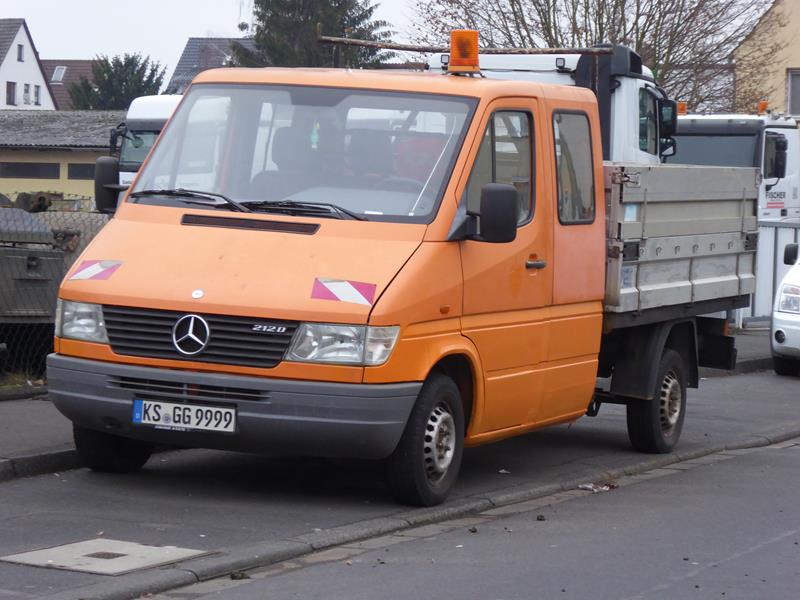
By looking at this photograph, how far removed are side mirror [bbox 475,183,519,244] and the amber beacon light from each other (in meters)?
1.36

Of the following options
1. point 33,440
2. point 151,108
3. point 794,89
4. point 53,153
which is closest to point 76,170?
point 53,153

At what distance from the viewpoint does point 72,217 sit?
14.2 metres

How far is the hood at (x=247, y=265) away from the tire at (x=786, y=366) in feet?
36.7

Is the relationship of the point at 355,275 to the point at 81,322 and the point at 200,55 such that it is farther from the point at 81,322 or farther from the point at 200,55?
the point at 200,55

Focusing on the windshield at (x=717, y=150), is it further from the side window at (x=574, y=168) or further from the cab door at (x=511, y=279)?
the cab door at (x=511, y=279)

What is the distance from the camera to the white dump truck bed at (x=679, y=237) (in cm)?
1034

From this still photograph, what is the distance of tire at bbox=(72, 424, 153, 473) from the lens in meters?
9.04

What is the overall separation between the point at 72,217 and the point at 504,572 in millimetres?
8095

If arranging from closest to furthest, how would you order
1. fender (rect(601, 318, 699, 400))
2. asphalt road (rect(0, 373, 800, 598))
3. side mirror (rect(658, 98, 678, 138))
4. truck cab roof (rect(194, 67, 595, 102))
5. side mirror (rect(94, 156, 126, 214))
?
asphalt road (rect(0, 373, 800, 598)) → truck cab roof (rect(194, 67, 595, 102)) → side mirror (rect(94, 156, 126, 214)) → fender (rect(601, 318, 699, 400)) → side mirror (rect(658, 98, 678, 138))

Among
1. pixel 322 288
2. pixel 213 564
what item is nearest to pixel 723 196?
pixel 322 288

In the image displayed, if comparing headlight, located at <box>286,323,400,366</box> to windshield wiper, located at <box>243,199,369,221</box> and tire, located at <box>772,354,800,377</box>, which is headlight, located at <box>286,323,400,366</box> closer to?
windshield wiper, located at <box>243,199,369,221</box>

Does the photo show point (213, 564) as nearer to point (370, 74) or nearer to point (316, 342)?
point (316, 342)

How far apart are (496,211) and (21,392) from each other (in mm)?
4833

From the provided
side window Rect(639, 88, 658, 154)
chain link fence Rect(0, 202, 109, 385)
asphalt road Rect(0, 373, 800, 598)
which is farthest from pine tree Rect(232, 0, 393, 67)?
asphalt road Rect(0, 373, 800, 598)
